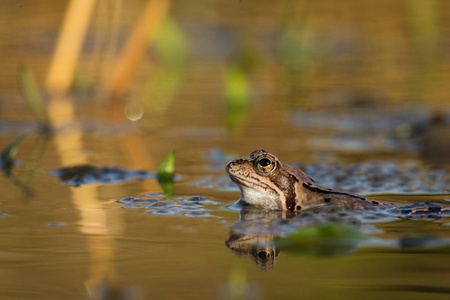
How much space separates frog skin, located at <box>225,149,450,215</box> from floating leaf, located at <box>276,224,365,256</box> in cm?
78

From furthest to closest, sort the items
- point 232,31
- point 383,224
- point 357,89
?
1. point 232,31
2. point 357,89
3. point 383,224

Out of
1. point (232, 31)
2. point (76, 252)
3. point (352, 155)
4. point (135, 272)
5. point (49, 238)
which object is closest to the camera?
point (135, 272)

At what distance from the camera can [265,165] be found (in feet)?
18.5

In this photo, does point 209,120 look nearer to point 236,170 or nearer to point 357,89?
point 357,89

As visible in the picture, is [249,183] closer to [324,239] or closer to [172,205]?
[172,205]

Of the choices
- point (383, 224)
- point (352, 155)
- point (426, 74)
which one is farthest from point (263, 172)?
point (426, 74)

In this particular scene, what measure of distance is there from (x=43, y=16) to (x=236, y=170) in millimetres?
12683

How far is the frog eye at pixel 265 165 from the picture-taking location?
5.61 m

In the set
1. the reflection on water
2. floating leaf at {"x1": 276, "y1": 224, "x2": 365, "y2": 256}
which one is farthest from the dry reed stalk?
floating leaf at {"x1": 276, "y1": 224, "x2": 365, "y2": 256}

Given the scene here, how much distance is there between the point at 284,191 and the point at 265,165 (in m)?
0.22

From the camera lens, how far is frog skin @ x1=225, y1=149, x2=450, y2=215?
221 inches

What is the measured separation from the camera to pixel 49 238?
198 inches

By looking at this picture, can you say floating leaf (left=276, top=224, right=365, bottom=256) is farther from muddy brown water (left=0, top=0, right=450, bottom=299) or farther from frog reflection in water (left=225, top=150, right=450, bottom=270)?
frog reflection in water (left=225, top=150, right=450, bottom=270)

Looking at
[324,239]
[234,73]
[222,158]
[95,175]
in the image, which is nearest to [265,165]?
[324,239]
